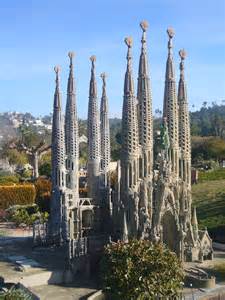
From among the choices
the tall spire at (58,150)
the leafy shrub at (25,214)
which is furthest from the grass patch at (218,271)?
the leafy shrub at (25,214)

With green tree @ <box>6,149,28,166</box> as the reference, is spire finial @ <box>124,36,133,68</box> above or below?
above

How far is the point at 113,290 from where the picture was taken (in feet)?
62.1

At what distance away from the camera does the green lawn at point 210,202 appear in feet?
119

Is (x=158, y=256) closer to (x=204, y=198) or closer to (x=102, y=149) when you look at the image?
(x=102, y=149)

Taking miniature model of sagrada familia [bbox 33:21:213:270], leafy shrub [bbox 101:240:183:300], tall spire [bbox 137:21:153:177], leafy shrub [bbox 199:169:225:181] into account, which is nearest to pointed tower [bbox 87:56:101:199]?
miniature model of sagrada familia [bbox 33:21:213:270]

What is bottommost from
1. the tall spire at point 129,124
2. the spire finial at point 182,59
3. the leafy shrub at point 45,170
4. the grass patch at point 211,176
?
the grass patch at point 211,176

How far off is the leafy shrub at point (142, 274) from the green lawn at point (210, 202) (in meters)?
15.7

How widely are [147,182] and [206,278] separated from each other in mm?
5870

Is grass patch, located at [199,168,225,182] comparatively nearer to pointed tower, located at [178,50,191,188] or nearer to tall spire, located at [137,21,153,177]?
pointed tower, located at [178,50,191,188]

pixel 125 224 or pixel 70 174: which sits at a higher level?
pixel 70 174

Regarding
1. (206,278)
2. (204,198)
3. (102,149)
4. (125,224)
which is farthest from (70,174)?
A: (204,198)

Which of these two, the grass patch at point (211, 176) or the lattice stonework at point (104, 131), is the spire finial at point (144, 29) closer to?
the lattice stonework at point (104, 131)

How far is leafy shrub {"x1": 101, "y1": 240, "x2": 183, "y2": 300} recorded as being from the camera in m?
18.6

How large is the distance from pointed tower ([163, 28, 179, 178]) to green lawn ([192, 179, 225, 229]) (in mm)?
8575
